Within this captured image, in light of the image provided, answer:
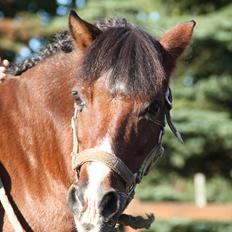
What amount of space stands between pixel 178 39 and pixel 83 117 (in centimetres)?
81

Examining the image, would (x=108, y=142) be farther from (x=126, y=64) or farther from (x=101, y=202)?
(x=126, y=64)

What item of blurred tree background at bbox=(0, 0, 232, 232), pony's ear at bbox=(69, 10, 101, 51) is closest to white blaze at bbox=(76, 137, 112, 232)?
pony's ear at bbox=(69, 10, 101, 51)

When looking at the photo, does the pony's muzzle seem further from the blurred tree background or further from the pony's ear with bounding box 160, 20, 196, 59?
the blurred tree background

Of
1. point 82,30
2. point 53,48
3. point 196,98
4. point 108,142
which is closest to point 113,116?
point 108,142

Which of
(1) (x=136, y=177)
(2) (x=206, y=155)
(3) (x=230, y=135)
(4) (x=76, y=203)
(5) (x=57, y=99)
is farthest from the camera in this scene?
(2) (x=206, y=155)

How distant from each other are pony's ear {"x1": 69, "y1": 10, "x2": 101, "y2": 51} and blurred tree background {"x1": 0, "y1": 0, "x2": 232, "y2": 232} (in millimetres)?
8572

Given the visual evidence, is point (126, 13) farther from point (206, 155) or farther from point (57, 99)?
point (57, 99)

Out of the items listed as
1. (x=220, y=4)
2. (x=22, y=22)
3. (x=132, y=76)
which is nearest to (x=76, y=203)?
(x=132, y=76)

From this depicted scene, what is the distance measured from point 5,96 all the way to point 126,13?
9588mm

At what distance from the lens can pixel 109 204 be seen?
3643 millimetres

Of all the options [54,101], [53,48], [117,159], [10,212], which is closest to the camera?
[117,159]

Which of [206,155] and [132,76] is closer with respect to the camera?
[132,76]

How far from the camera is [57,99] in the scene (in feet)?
14.0

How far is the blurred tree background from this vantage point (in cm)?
1314
